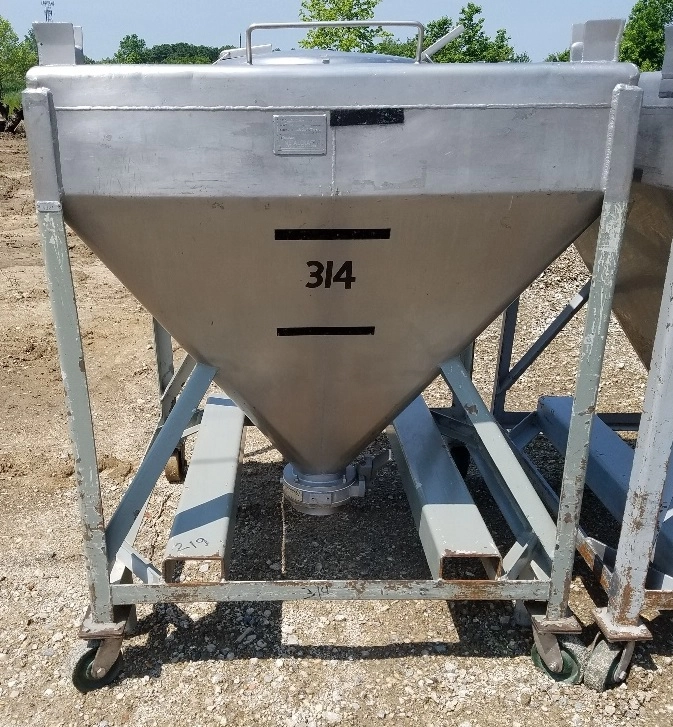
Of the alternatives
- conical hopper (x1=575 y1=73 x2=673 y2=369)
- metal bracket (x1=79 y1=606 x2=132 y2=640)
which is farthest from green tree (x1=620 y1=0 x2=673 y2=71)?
metal bracket (x1=79 y1=606 x2=132 y2=640)

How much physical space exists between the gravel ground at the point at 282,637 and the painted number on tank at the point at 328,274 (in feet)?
4.77

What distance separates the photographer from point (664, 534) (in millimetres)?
2617

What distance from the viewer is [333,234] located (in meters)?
2.09

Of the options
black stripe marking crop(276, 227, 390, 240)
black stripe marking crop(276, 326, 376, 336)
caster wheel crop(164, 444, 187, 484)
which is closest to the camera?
black stripe marking crop(276, 227, 390, 240)

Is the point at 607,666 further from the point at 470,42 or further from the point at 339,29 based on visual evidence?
the point at 470,42

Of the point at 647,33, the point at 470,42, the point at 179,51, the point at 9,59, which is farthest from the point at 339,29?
the point at 179,51

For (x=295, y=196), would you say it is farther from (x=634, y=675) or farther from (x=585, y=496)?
(x=585, y=496)

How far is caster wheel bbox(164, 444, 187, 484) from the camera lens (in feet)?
12.6

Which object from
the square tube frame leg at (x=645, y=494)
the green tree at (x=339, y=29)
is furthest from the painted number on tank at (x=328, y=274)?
the green tree at (x=339, y=29)

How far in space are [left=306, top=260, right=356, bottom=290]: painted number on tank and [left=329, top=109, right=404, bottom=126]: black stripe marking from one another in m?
0.44

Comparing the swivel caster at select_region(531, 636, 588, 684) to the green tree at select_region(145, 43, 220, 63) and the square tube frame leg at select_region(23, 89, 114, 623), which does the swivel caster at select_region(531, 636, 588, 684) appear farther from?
the green tree at select_region(145, 43, 220, 63)

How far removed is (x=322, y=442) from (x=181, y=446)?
1.36 meters

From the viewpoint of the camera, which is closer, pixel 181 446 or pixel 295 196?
pixel 295 196

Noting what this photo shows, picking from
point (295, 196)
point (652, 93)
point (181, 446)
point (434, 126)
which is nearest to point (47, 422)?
point (181, 446)
